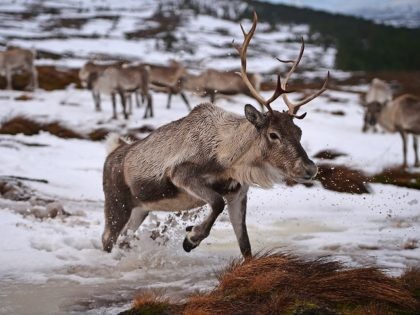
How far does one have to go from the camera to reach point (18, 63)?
21.6 m

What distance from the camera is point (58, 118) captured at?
592 inches

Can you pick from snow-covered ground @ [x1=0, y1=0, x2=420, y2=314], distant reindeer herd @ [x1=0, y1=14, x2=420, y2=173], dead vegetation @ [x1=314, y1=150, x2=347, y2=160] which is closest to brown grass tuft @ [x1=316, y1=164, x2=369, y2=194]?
snow-covered ground @ [x1=0, y1=0, x2=420, y2=314]

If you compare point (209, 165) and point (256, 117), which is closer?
point (256, 117)

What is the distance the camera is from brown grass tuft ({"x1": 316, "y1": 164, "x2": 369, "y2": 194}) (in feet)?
31.5

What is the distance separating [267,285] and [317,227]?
12.8 feet

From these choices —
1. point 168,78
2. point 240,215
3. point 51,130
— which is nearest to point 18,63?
point 168,78

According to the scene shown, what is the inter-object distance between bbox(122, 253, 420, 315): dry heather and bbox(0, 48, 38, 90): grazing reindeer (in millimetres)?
18528

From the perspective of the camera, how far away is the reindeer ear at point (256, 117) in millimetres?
4766

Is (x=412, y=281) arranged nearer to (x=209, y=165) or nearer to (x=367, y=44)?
(x=209, y=165)

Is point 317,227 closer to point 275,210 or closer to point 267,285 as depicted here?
point 275,210

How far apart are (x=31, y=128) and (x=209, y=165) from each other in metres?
9.88

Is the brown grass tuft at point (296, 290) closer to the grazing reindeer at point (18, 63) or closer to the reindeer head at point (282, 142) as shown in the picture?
the reindeer head at point (282, 142)

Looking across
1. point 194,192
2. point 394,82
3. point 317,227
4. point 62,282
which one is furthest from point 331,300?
point 394,82

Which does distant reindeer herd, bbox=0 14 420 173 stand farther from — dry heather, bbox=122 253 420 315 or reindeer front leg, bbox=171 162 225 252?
dry heather, bbox=122 253 420 315
